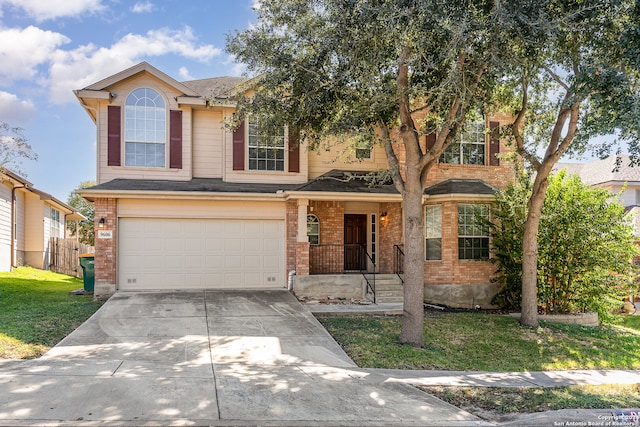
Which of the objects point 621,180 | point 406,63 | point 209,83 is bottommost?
point 621,180

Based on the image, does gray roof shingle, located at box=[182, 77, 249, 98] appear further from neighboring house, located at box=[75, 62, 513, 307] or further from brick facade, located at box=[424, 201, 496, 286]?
brick facade, located at box=[424, 201, 496, 286]

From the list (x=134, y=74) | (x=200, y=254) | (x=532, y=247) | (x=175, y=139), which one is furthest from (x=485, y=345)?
(x=134, y=74)

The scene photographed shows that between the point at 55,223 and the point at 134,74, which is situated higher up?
the point at 134,74

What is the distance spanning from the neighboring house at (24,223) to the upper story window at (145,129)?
847 cm

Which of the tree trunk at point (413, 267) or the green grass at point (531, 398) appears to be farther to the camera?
the tree trunk at point (413, 267)

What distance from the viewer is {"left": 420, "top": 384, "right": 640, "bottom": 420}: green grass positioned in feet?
19.7

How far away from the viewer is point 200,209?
13602 mm

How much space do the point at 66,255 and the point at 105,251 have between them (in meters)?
12.4

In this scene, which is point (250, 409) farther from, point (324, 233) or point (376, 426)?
point (324, 233)

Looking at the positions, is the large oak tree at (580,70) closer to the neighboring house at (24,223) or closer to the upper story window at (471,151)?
the upper story window at (471,151)

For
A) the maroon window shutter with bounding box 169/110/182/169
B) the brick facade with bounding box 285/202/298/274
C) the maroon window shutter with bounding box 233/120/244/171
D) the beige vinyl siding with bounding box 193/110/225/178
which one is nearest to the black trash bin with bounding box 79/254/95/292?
the maroon window shutter with bounding box 169/110/182/169

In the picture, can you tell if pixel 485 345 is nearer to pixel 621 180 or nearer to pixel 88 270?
pixel 88 270

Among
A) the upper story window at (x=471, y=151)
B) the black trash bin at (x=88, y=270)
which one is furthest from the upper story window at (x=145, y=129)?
the upper story window at (x=471, y=151)

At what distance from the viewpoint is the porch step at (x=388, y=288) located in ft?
43.2
